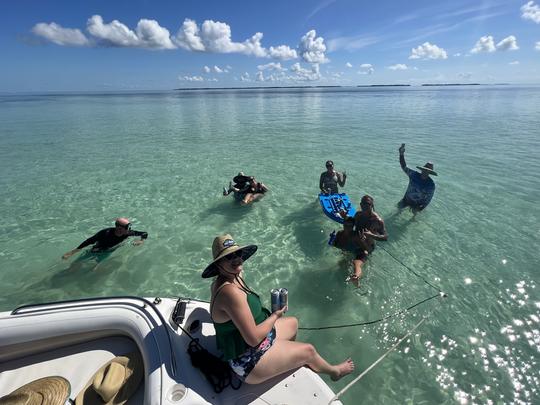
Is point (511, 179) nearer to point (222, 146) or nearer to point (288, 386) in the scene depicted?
point (288, 386)

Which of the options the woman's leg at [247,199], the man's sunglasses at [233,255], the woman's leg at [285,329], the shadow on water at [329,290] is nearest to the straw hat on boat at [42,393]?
the man's sunglasses at [233,255]

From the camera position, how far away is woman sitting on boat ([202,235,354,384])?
10.1 ft

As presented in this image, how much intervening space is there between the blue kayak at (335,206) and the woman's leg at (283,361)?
5.18m

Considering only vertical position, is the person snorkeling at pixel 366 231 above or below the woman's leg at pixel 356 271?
above

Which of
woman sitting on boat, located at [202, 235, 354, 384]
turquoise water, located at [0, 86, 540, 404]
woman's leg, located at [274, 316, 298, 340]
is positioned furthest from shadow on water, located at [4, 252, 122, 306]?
woman sitting on boat, located at [202, 235, 354, 384]

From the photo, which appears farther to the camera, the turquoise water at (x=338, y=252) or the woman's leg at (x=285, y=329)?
the turquoise water at (x=338, y=252)

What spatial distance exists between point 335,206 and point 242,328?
6.79 metres

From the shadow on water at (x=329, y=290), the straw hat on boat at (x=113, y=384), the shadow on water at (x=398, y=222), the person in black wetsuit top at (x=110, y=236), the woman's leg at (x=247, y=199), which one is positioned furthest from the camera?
the woman's leg at (x=247, y=199)

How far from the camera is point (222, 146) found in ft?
69.7

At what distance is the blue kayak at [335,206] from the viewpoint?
29.1ft

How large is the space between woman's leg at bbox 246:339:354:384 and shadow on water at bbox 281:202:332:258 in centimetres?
409

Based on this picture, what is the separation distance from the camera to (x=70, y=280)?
709cm

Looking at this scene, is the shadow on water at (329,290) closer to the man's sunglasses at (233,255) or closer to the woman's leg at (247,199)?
the man's sunglasses at (233,255)

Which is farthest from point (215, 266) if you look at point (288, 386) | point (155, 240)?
point (155, 240)
